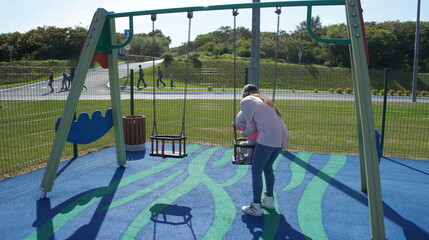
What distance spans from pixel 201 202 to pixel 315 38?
2.89 m

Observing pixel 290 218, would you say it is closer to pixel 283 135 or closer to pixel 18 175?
pixel 283 135

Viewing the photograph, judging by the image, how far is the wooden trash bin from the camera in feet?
26.6

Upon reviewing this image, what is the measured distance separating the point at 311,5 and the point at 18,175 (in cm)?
588

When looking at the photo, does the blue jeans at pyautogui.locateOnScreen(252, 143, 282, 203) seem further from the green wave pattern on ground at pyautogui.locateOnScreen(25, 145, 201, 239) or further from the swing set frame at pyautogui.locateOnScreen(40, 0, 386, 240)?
the green wave pattern on ground at pyautogui.locateOnScreen(25, 145, 201, 239)

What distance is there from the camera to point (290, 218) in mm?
4551

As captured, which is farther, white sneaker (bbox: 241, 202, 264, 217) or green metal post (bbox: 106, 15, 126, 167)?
green metal post (bbox: 106, 15, 126, 167)

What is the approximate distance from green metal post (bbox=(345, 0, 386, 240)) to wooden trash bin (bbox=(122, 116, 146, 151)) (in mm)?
5541

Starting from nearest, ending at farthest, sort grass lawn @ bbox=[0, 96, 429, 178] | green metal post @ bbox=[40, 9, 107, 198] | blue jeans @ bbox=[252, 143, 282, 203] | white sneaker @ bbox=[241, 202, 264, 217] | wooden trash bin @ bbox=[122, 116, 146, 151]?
blue jeans @ bbox=[252, 143, 282, 203] → white sneaker @ bbox=[241, 202, 264, 217] → green metal post @ bbox=[40, 9, 107, 198] → grass lawn @ bbox=[0, 96, 429, 178] → wooden trash bin @ bbox=[122, 116, 146, 151]

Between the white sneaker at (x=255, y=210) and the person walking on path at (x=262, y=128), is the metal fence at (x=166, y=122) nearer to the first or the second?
the person walking on path at (x=262, y=128)

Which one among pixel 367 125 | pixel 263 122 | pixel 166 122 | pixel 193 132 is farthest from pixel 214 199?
pixel 166 122

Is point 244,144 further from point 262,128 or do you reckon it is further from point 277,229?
point 277,229

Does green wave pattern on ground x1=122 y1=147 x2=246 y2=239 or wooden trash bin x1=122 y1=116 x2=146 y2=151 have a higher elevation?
wooden trash bin x1=122 y1=116 x2=146 y2=151

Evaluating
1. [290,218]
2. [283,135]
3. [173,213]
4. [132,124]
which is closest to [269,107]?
[283,135]

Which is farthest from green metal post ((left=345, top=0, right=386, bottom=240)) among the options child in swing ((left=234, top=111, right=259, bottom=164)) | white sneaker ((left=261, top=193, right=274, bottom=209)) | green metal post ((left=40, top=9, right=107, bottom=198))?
green metal post ((left=40, top=9, right=107, bottom=198))
